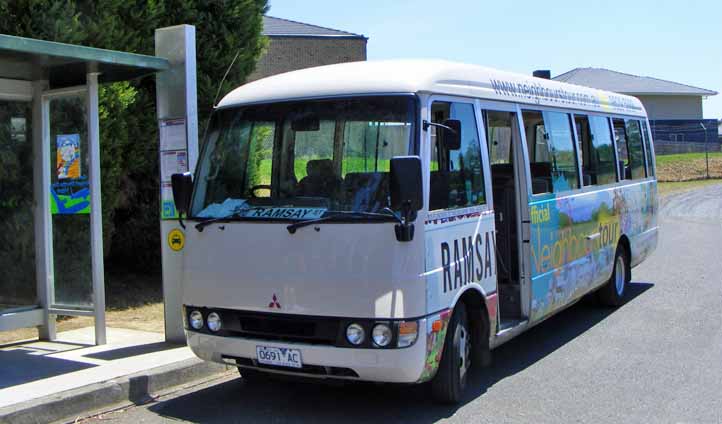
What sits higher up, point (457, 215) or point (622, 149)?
point (622, 149)

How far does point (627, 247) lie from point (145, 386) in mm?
6669

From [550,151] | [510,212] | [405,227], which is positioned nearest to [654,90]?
[550,151]

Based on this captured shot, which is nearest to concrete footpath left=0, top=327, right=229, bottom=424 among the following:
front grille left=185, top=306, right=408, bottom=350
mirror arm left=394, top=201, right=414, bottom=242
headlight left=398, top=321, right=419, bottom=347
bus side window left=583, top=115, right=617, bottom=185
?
front grille left=185, top=306, right=408, bottom=350

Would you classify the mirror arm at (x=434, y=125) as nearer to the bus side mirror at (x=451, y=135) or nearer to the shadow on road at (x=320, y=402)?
the bus side mirror at (x=451, y=135)

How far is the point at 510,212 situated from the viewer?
788cm

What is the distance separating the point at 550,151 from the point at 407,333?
3.52 m

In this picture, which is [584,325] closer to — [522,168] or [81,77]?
[522,168]

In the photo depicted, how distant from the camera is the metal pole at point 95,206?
317 inches

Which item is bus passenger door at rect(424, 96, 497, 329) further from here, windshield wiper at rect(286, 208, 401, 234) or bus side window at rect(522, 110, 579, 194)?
bus side window at rect(522, 110, 579, 194)

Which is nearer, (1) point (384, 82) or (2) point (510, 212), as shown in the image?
(1) point (384, 82)

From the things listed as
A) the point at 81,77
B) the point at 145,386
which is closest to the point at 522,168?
the point at 145,386

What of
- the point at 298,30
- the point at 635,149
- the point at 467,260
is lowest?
the point at 467,260

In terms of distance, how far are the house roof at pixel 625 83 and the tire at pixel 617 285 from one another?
154ft

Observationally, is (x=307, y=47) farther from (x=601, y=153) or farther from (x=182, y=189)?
(x=182, y=189)
